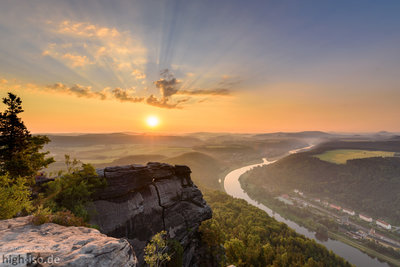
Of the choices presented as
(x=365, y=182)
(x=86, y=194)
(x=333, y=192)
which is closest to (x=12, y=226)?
(x=86, y=194)

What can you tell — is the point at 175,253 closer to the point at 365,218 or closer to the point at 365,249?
the point at 365,249

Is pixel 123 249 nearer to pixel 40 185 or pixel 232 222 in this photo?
pixel 40 185

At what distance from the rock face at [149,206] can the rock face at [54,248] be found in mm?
10466

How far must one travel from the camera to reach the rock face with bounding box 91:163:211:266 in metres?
19.9

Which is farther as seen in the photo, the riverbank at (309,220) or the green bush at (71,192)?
the riverbank at (309,220)

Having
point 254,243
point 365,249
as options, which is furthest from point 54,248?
point 365,249

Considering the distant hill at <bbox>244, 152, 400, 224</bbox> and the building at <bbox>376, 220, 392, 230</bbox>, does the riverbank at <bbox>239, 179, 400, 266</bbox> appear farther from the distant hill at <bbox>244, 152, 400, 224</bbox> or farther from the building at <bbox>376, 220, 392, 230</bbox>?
the building at <bbox>376, 220, 392, 230</bbox>

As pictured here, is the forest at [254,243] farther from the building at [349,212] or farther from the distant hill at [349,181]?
the distant hill at [349,181]

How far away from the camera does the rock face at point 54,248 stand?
6031 millimetres

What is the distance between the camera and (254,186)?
15575cm

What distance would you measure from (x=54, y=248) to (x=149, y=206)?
16.8 metres

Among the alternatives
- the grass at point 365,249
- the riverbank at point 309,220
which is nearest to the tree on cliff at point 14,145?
the riverbank at point 309,220

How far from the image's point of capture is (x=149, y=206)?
23188 mm

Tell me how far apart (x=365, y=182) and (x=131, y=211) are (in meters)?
210
